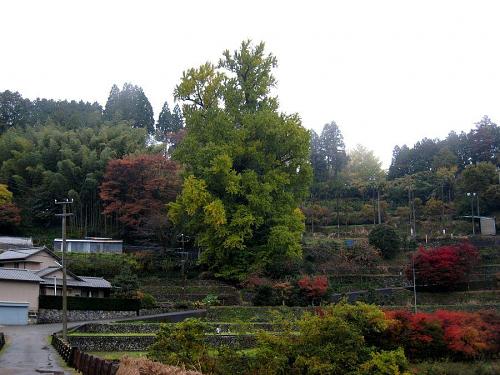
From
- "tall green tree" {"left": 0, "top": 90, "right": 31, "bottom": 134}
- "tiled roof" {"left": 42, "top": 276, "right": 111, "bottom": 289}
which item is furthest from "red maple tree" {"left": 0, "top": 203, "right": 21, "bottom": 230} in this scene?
"tall green tree" {"left": 0, "top": 90, "right": 31, "bottom": 134}

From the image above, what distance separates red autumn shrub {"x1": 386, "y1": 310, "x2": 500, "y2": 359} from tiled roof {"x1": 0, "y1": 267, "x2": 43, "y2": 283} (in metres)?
22.5

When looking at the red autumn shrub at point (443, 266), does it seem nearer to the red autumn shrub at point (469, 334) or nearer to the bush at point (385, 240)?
the bush at point (385, 240)

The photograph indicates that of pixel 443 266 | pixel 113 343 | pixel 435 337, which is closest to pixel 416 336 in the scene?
pixel 435 337

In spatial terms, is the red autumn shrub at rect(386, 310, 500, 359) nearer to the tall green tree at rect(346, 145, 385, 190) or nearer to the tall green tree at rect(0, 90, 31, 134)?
the tall green tree at rect(346, 145, 385, 190)

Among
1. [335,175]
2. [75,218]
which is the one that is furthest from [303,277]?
[335,175]

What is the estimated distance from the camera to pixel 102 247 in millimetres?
54062

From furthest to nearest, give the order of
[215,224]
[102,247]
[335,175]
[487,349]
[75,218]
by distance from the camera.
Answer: [335,175], [75,218], [102,247], [215,224], [487,349]

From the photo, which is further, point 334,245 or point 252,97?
point 334,245

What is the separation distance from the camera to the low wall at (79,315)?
3997 cm

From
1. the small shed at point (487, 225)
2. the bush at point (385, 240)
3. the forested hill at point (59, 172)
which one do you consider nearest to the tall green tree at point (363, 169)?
the small shed at point (487, 225)

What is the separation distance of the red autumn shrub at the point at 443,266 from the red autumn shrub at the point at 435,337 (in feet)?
50.9

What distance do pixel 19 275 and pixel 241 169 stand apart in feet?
57.9

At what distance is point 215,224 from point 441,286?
1814cm

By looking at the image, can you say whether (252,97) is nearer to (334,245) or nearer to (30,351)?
(334,245)
